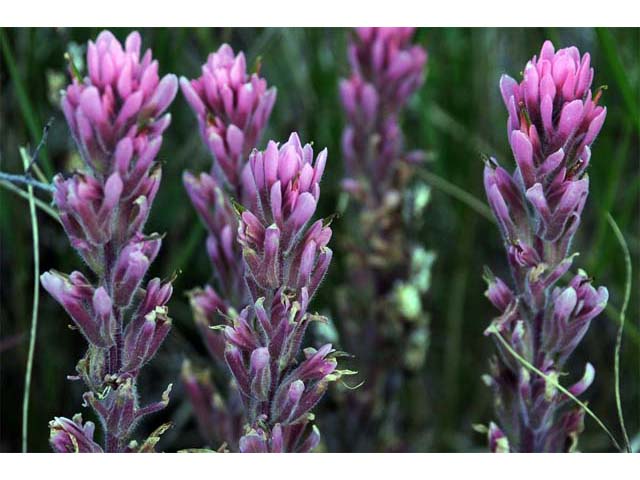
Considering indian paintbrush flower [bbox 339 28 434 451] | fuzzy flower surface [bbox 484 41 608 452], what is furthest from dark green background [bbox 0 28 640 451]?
fuzzy flower surface [bbox 484 41 608 452]

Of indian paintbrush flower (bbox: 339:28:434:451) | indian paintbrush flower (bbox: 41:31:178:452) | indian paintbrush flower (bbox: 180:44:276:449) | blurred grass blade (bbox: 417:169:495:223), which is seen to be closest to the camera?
indian paintbrush flower (bbox: 41:31:178:452)

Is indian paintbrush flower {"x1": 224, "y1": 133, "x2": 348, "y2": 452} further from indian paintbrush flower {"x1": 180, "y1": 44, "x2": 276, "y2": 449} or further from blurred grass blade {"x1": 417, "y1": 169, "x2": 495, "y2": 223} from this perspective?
blurred grass blade {"x1": 417, "y1": 169, "x2": 495, "y2": 223}

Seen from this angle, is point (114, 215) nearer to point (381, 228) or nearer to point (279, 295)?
point (279, 295)

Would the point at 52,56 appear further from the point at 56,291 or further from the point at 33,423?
the point at 56,291

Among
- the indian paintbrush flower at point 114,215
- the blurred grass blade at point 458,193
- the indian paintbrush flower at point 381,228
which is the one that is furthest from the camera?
the indian paintbrush flower at point 381,228

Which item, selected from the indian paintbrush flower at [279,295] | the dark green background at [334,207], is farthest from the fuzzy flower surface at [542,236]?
the dark green background at [334,207]

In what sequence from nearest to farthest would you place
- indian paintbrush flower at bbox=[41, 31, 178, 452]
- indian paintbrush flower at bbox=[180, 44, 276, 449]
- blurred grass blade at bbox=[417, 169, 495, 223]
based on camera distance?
indian paintbrush flower at bbox=[41, 31, 178, 452] < indian paintbrush flower at bbox=[180, 44, 276, 449] < blurred grass blade at bbox=[417, 169, 495, 223]

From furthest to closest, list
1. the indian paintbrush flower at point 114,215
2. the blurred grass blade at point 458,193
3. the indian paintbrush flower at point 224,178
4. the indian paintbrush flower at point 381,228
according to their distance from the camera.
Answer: the indian paintbrush flower at point 381,228 < the blurred grass blade at point 458,193 < the indian paintbrush flower at point 224,178 < the indian paintbrush flower at point 114,215

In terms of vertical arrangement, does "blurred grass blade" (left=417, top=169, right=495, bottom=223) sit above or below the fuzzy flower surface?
above

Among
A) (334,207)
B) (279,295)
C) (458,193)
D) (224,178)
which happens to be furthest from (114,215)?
(334,207)

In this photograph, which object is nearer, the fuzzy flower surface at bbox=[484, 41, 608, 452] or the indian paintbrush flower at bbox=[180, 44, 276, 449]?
the fuzzy flower surface at bbox=[484, 41, 608, 452]

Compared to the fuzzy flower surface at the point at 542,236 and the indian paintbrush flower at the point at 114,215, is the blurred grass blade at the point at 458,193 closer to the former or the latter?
the fuzzy flower surface at the point at 542,236

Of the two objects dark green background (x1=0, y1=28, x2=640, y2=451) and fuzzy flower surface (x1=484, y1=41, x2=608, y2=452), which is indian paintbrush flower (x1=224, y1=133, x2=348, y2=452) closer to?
fuzzy flower surface (x1=484, y1=41, x2=608, y2=452)
